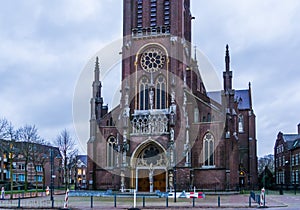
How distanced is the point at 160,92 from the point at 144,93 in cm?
217

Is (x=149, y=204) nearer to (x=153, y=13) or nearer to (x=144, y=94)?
(x=144, y=94)

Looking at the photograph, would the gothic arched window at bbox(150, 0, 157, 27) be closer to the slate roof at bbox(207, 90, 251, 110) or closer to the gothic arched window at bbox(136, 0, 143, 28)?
the gothic arched window at bbox(136, 0, 143, 28)

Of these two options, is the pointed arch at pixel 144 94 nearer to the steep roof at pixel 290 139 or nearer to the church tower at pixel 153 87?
the church tower at pixel 153 87

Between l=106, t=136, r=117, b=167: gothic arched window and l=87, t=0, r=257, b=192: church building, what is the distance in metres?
0.13

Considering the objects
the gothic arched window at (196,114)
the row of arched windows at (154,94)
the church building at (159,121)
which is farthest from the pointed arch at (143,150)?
the gothic arched window at (196,114)

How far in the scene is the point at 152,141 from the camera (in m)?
56.1

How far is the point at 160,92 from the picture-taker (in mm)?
58031

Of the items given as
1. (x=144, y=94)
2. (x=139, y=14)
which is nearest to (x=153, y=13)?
(x=139, y=14)

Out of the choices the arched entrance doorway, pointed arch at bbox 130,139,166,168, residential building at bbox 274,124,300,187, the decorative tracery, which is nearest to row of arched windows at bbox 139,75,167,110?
the decorative tracery

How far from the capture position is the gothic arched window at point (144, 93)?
5838 cm

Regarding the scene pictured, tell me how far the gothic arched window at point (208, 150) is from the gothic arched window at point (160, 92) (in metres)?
6.93

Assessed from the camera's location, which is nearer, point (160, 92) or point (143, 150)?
point (143, 150)

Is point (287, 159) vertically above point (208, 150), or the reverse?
point (208, 150)

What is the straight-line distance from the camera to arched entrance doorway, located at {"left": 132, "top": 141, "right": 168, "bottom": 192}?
56344 millimetres
